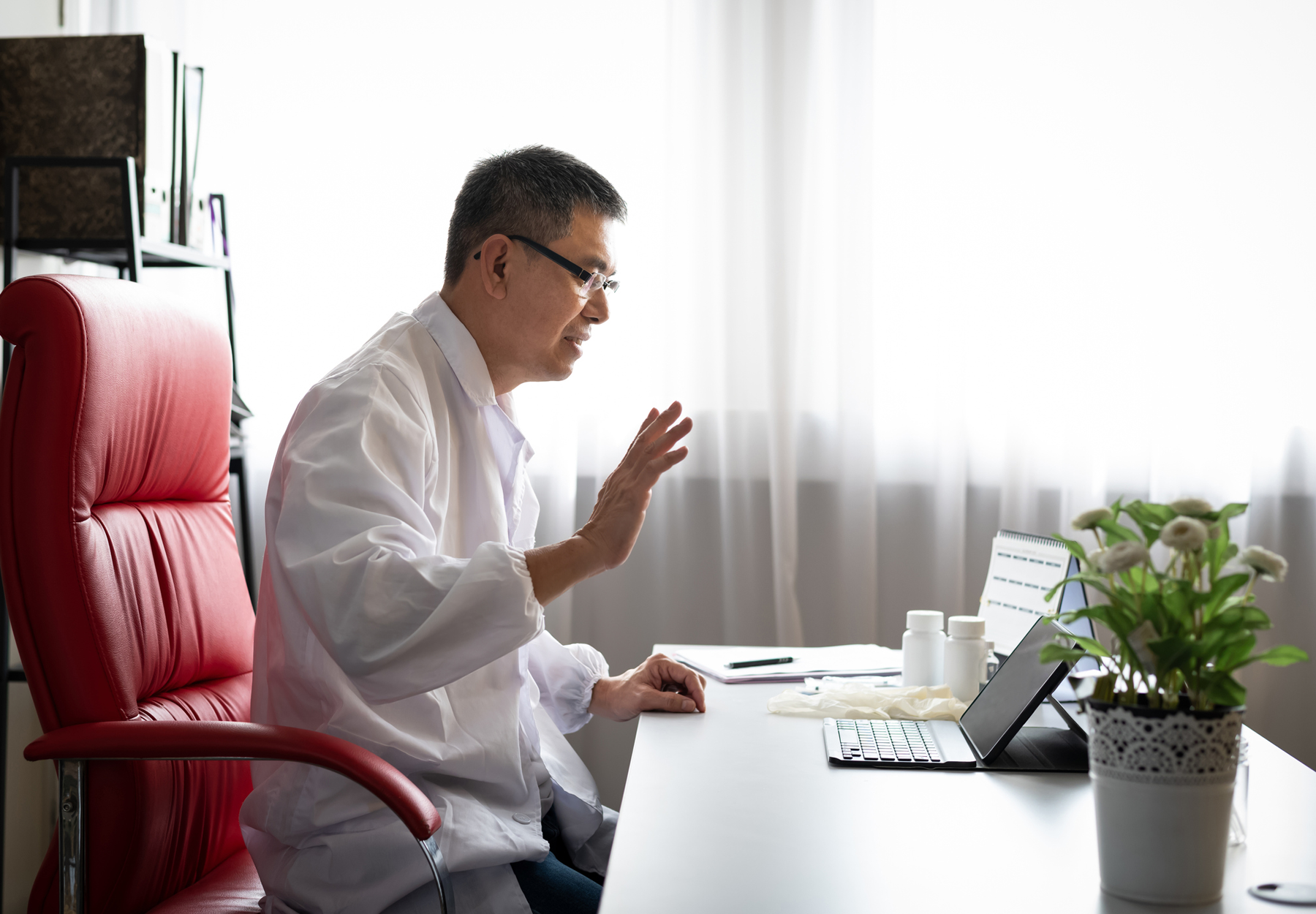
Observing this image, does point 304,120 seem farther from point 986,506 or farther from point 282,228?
point 986,506

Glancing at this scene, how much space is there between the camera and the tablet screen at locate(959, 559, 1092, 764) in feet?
3.57

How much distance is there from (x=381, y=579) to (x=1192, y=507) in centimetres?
76

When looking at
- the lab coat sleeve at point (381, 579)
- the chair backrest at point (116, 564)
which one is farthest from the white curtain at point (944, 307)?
the lab coat sleeve at point (381, 579)

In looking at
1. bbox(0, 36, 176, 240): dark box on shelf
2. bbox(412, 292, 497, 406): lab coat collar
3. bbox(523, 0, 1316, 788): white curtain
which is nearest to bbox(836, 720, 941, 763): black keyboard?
bbox(412, 292, 497, 406): lab coat collar

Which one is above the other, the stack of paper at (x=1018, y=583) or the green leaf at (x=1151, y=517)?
the green leaf at (x=1151, y=517)

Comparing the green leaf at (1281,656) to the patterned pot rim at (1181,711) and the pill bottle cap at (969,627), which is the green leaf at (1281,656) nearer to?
the patterned pot rim at (1181,711)

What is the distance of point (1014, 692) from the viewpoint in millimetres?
1156

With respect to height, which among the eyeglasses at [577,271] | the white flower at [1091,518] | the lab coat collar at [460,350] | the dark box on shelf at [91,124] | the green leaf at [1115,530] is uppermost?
the dark box on shelf at [91,124]

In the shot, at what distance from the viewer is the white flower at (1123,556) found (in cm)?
74

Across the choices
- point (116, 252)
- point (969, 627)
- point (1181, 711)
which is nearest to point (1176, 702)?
point (1181, 711)

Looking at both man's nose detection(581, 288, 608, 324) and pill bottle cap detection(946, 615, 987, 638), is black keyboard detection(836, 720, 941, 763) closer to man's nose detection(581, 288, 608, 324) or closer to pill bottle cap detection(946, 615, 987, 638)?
pill bottle cap detection(946, 615, 987, 638)

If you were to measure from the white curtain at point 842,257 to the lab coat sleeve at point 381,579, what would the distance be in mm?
1469

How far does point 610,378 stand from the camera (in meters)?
2.63

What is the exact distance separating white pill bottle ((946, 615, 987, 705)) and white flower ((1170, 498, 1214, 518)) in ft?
2.04
